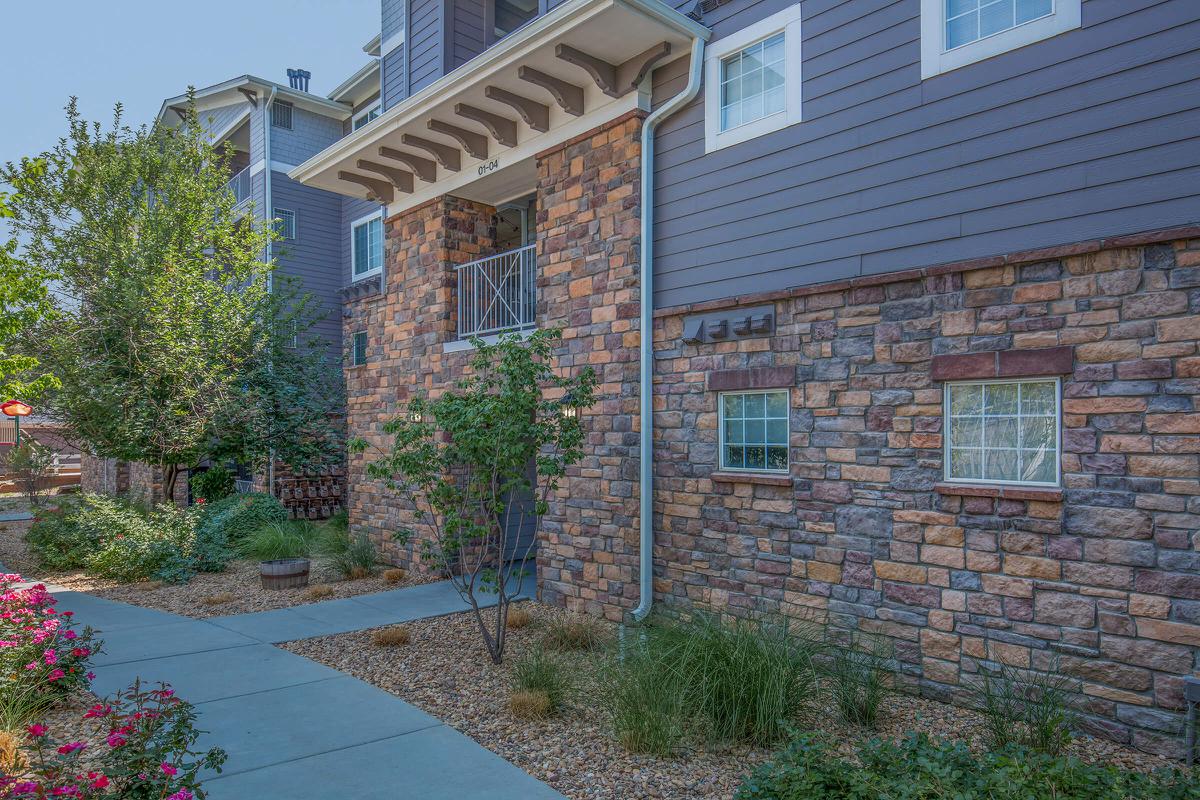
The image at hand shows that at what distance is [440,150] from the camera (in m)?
8.80

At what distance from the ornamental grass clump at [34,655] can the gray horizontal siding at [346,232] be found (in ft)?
42.6

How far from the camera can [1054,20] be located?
4426 mm

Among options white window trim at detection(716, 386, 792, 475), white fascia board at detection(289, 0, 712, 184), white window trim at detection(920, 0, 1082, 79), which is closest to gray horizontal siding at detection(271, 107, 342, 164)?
white fascia board at detection(289, 0, 712, 184)

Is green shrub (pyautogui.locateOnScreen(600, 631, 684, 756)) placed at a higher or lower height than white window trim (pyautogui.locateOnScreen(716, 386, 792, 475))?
lower

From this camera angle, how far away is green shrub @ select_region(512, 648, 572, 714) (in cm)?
467

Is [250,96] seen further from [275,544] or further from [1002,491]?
[1002,491]

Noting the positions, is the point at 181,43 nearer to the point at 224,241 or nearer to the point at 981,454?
the point at 224,241

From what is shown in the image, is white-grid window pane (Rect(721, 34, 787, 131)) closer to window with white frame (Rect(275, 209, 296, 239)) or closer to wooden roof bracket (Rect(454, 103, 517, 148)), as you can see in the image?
wooden roof bracket (Rect(454, 103, 517, 148))

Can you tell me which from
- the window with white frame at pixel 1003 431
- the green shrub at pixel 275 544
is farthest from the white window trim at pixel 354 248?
the window with white frame at pixel 1003 431

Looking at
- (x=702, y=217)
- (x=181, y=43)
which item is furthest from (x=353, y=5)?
(x=702, y=217)

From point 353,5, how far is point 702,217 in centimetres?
9376

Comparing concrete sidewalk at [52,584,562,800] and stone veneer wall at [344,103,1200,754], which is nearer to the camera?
concrete sidewalk at [52,584,562,800]

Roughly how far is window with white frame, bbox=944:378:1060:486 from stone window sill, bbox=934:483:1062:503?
9 centimetres

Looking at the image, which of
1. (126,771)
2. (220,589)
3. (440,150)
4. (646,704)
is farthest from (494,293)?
(126,771)
